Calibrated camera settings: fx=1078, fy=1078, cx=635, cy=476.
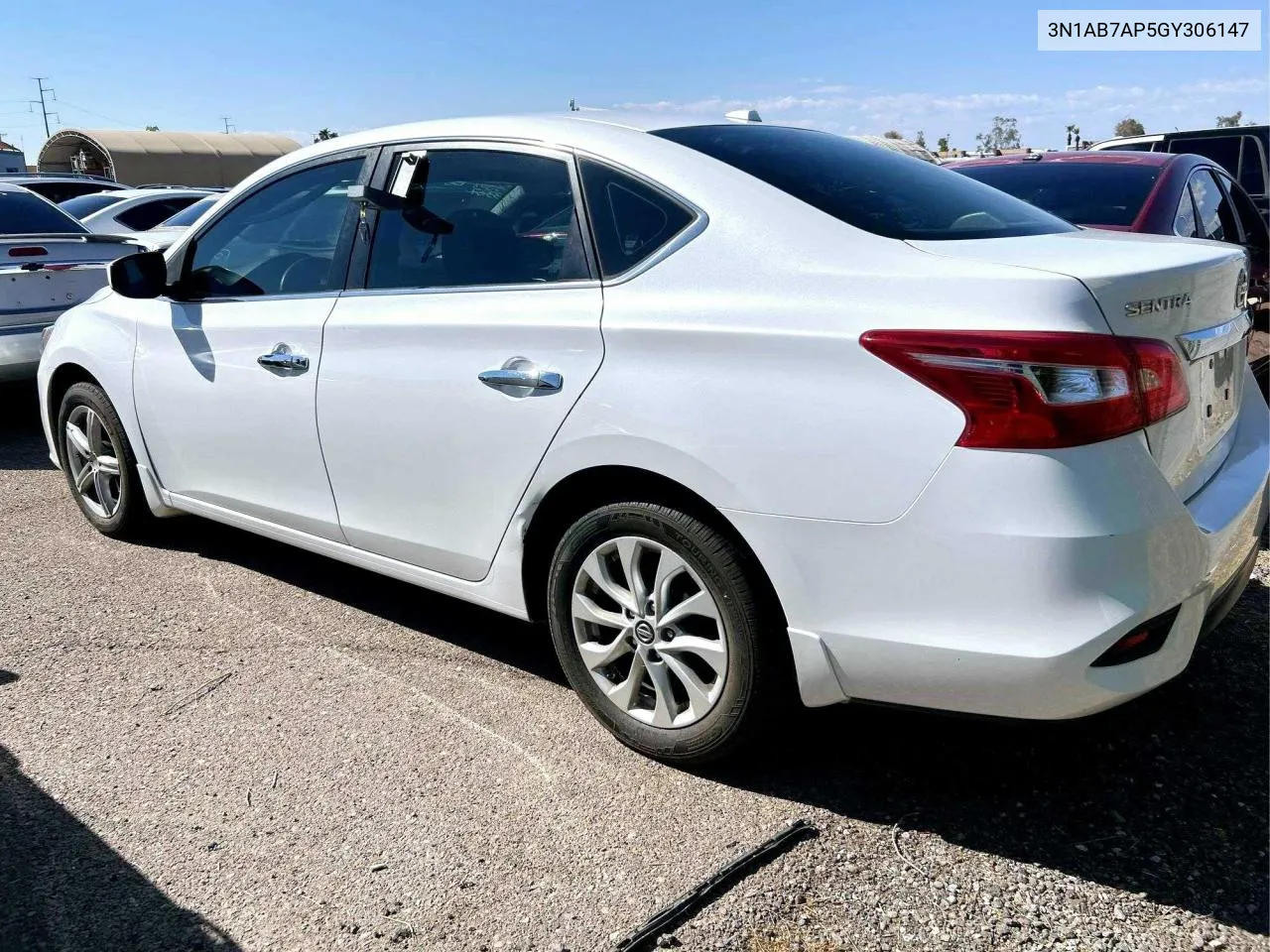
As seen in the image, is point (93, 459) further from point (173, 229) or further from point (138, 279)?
point (173, 229)

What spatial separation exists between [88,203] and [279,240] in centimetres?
1229

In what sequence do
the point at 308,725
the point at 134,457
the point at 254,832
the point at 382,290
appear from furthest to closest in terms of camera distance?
the point at 134,457 → the point at 382,290 → the point at 308,725 → the point at 254,832

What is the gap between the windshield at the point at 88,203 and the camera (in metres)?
13.8

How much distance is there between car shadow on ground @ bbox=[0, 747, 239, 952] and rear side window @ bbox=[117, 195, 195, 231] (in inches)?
470

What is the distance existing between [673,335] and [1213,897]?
5.72 feet

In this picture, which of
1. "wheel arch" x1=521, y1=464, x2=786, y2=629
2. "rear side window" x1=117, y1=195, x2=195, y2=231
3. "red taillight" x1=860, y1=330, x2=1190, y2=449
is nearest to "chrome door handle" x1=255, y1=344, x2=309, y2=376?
"wheel arch" x1=521, y1=464, x2=786, y2=629

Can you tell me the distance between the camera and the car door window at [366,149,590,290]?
304 centimetres

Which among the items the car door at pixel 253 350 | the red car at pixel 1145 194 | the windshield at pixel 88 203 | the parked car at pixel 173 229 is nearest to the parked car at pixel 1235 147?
the red car at pixel 1145 194

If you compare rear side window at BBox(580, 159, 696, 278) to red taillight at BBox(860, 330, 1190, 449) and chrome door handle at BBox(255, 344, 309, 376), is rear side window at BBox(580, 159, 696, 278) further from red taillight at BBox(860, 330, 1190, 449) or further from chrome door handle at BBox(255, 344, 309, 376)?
chrome door handle at BBox(255, 344, 309, 376)

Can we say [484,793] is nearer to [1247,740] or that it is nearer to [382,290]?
[382,290]

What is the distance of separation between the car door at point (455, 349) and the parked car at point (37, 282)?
13.8 ft

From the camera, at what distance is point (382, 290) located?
342 centimetres

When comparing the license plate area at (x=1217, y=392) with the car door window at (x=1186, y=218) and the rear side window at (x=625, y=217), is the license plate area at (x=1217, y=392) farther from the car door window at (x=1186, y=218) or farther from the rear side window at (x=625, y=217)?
the car door window at (x=1186, y=218)

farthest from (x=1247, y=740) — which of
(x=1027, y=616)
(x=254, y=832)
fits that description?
(x=254, y=832)
